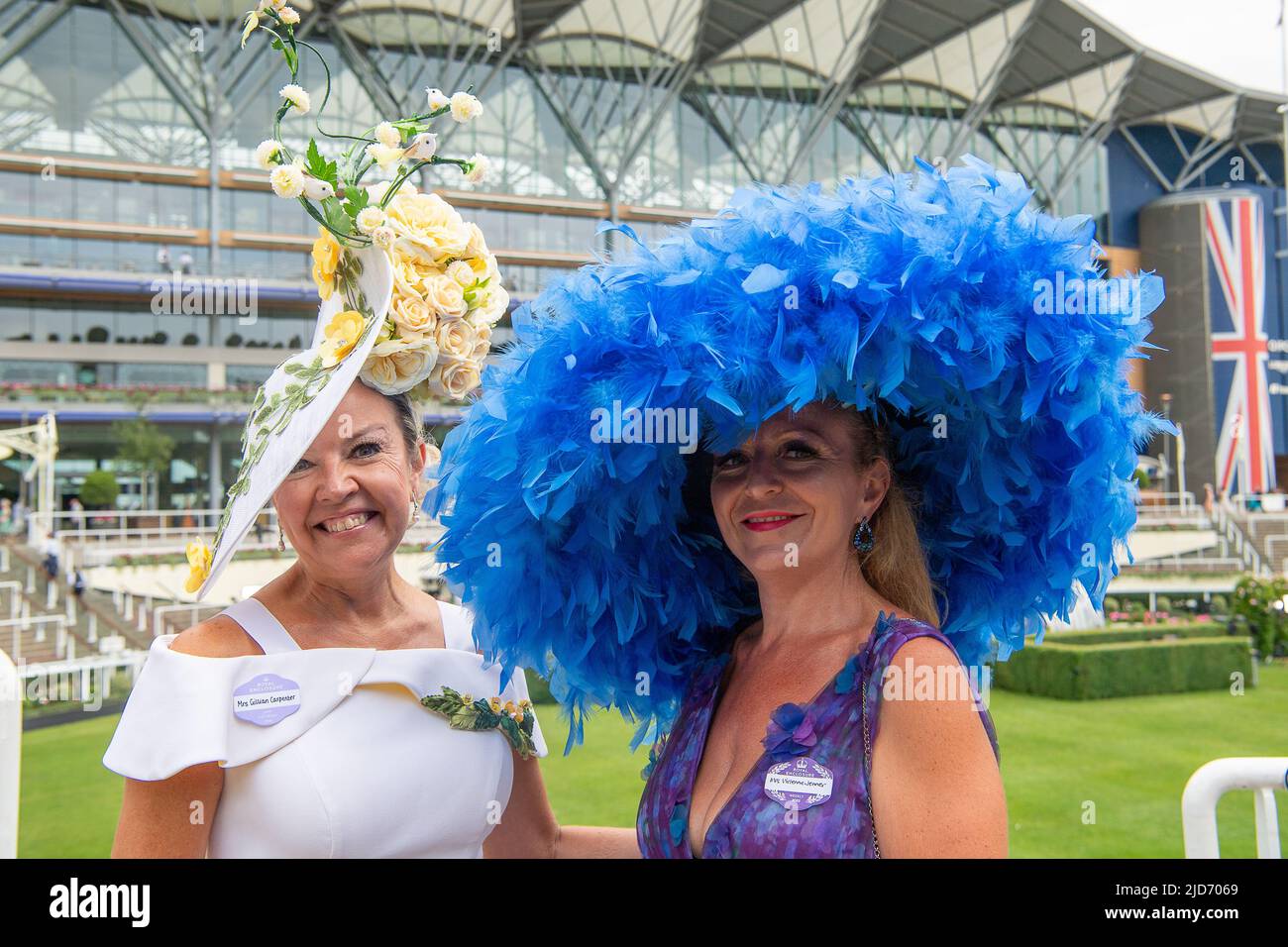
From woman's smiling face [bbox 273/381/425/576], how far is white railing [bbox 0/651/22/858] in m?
0.58

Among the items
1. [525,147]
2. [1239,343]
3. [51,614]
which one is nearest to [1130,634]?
[51,614]

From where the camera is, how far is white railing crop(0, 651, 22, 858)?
1766 mm

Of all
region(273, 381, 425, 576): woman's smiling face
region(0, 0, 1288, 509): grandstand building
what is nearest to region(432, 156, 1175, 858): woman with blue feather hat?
region(273, 381, 425, 576): woman's smiling face

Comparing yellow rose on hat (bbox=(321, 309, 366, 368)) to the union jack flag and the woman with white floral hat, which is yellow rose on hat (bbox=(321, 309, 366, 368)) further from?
the union jack flag

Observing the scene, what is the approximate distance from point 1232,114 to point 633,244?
55.7m

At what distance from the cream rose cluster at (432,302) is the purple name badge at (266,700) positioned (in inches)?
25.1

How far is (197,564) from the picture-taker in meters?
2.26

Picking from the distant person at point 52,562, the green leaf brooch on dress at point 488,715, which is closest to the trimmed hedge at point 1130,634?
the green leaf brooch on dress at point 488,715

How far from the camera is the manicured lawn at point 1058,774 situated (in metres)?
7.93

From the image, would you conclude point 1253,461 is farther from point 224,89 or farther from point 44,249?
point 44,249

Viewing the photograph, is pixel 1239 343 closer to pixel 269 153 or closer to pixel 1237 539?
pixel 1237 539

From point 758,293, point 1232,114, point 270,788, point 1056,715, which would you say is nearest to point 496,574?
point 270,788

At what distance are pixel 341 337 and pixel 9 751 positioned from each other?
3.22ft

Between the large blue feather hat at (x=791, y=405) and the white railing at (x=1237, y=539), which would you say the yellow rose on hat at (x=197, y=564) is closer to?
the large blue feather hat at (x=791, y=405)
